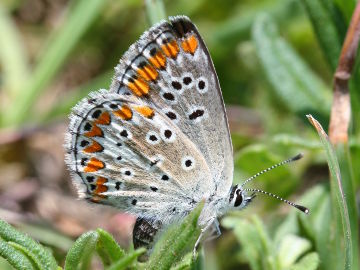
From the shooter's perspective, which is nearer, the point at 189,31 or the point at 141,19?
the point at 189,31

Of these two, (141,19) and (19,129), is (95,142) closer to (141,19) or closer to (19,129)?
(19,129)

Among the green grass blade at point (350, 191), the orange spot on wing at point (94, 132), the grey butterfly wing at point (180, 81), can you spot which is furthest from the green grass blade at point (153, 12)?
the green grass blade at point (350, 191)

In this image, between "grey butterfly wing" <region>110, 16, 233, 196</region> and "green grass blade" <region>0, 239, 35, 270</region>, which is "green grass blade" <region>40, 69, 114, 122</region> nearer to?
"grey butterfly wing" <region>110, 16, 233, 196</region>

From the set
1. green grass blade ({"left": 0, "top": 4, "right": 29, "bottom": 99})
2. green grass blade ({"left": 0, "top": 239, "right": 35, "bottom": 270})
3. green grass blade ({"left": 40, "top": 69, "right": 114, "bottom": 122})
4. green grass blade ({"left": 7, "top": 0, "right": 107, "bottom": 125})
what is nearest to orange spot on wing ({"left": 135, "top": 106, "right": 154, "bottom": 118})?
green grass blade ({"left": 0, "top": 239, "right": 35, "bottom": 270})

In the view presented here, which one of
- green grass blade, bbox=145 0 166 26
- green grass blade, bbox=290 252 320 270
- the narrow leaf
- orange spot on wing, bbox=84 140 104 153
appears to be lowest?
the narrow leaf

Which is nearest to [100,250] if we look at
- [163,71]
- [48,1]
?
[163,71]

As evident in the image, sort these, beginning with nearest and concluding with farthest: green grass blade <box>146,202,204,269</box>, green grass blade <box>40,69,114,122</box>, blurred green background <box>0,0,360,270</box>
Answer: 1. green grass blade <box>146,202,204,269</box>
2. blurred green background <box>0,0,360,270</box>
3. green grass blade <box>40,69,114,122</box>

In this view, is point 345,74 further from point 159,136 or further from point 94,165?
point 94,165

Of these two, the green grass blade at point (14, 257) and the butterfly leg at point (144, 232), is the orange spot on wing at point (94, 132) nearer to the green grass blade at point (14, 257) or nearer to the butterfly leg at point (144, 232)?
the butterfly leg at point (144, 232)
